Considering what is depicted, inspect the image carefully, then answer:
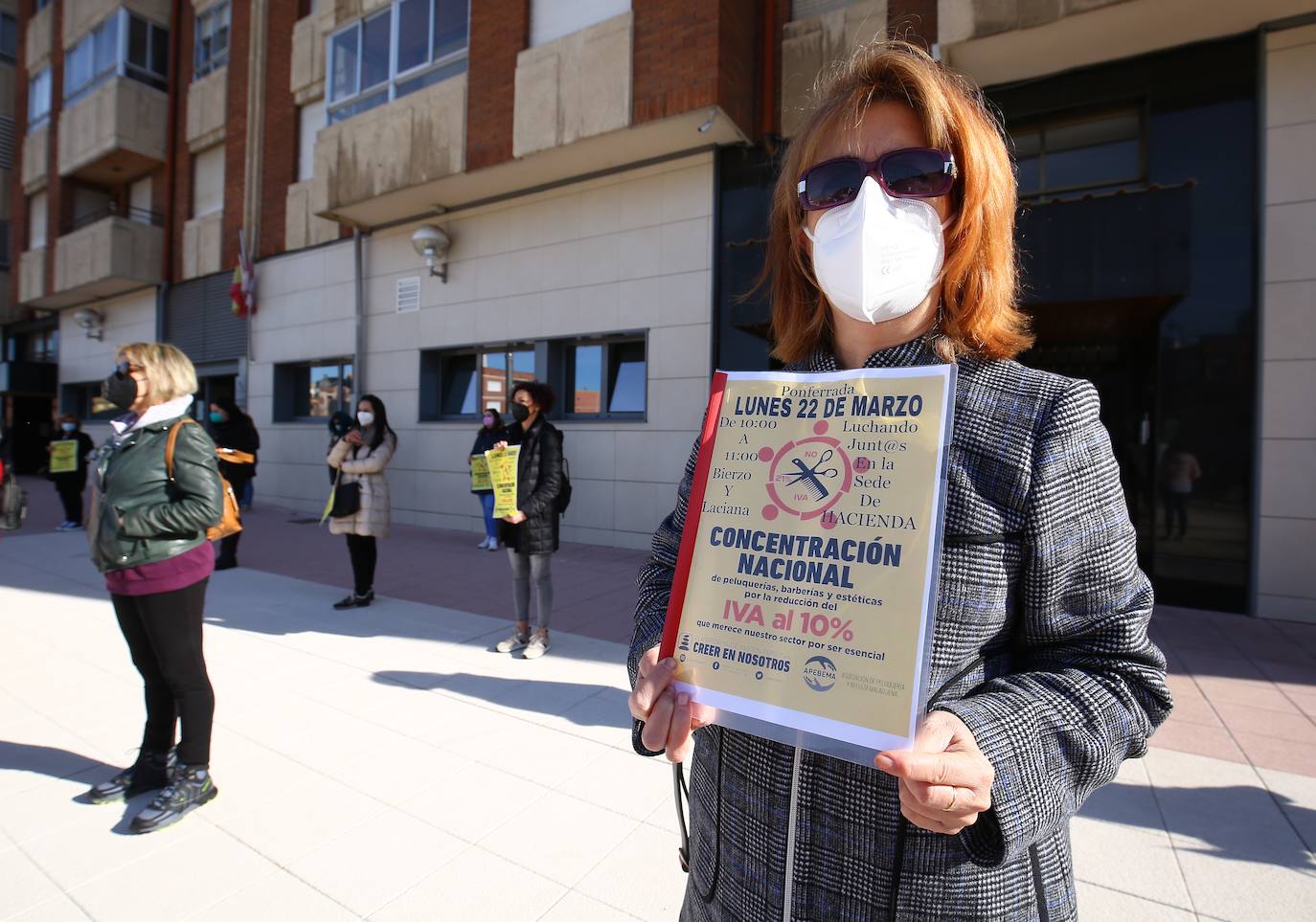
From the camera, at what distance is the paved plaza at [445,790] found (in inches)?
96.2

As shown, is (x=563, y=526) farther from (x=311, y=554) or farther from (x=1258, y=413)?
(x=1258, y=413)

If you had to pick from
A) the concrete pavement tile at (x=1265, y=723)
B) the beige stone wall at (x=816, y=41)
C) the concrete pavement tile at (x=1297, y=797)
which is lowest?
the concrete pavement tile at (x=1297, y=797)

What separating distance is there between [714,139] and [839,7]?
2.16 metres

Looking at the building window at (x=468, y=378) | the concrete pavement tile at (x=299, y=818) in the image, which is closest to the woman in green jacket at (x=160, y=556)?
the concrete pavement tile at (x=299, y=818)

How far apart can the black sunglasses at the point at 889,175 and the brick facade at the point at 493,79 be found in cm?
929

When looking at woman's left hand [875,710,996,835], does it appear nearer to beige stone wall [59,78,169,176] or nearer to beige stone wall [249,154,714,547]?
beige stone wall [249,154,714,547]

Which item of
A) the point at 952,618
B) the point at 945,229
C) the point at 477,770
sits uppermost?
the point at 945,229

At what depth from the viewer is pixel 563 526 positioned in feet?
32.9

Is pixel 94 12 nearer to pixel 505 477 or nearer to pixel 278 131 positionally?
pixel 278 131

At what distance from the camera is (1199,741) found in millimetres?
→ 3654

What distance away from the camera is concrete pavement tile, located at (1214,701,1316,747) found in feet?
12.4

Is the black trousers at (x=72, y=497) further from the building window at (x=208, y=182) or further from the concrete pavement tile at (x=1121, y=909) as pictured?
the concrete pavement tile at (x=1121, y=909)

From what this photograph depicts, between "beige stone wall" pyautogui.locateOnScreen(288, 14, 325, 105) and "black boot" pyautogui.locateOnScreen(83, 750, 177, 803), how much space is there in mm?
13748

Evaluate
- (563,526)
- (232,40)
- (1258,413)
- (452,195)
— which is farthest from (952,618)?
(232,40)
